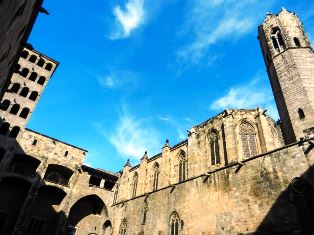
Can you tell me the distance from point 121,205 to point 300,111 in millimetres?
19615

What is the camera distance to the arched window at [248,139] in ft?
62.7

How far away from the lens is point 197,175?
64.8ft

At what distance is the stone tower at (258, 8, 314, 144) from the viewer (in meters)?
16.0

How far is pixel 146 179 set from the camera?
26688 millimetres

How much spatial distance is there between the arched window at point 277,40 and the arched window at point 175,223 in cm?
1546

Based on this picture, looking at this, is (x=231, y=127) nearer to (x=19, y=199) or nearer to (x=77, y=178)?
(x=77, y=178)

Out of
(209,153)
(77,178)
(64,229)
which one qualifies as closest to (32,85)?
(77,178)

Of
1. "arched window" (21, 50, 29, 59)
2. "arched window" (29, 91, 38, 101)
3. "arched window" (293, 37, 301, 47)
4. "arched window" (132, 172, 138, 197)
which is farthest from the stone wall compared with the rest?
"arched window" (21, 50, 29, 59)

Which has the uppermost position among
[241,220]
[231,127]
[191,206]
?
[231,127]

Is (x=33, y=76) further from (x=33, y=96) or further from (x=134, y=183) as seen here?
(x=134, y=183)

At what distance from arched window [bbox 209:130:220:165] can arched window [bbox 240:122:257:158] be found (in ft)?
6.96

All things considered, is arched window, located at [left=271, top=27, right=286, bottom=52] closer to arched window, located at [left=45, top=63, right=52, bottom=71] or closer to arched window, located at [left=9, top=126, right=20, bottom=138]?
arched window, located at [left=9, top=126, right=20, bottom=138]

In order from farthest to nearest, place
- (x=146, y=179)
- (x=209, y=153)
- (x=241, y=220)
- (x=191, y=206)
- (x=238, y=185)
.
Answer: (x=146, y=179), (x=209, y=153), (x=191, y=206), (x=238, y=185), (x=241, y=220)

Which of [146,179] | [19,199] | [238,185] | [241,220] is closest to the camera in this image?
[241,220]
